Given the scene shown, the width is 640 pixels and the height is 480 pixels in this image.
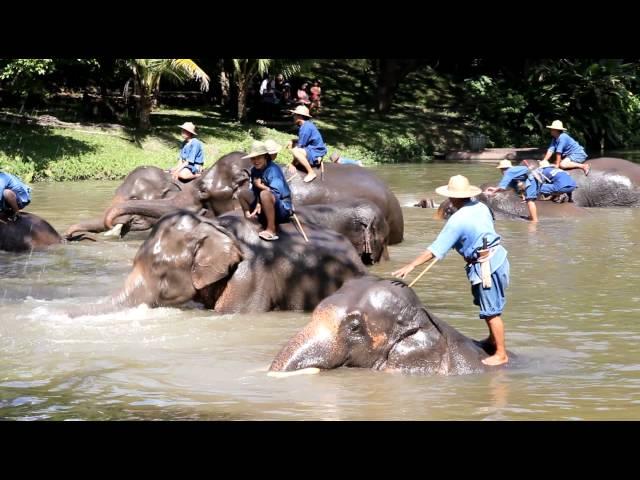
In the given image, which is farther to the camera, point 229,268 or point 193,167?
point 193,167

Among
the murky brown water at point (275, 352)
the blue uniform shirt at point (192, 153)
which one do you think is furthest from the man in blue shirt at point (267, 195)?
the blue uniform shirt at point (192, 153)

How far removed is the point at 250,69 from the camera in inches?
1161

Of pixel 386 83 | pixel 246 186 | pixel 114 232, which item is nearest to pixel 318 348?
pixel 246 186

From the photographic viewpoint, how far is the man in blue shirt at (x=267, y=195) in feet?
32.9

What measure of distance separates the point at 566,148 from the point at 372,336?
11809 millimetres

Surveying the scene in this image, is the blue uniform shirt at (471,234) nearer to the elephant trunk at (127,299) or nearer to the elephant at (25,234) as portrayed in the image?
the elephant trunk at (127,299)

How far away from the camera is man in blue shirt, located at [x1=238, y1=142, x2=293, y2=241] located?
1004 cm

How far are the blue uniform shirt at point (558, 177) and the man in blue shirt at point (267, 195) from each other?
8.21m

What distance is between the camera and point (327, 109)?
34.7 m

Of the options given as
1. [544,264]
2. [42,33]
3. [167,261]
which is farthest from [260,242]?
[42,33]

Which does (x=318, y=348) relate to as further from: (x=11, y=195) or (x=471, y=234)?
(x=11, y=195)

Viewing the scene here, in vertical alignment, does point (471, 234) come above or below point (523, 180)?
above
